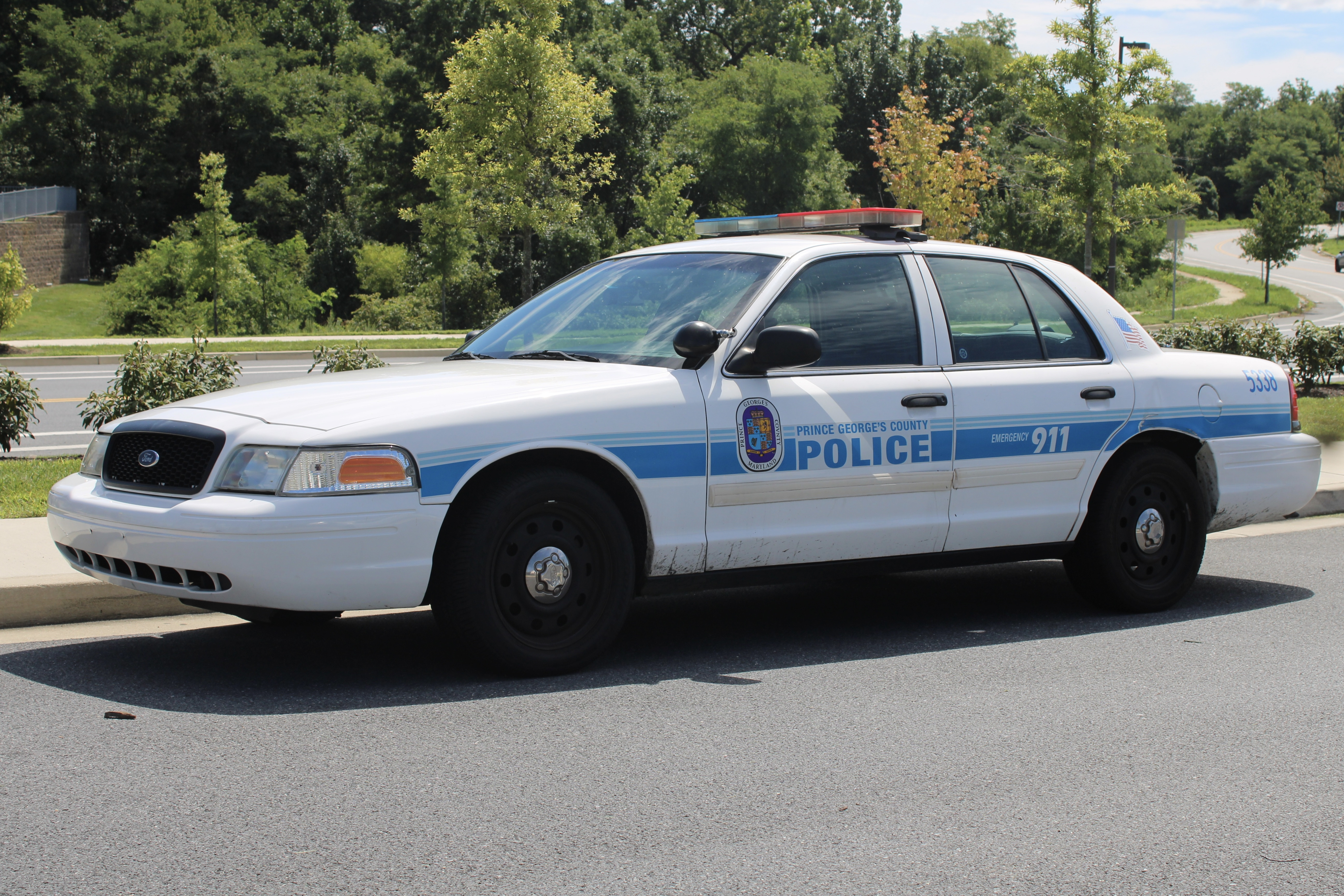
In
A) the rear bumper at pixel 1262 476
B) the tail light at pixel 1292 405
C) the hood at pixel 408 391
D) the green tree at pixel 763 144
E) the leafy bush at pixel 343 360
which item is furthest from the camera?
the green tree at pixel 763 144

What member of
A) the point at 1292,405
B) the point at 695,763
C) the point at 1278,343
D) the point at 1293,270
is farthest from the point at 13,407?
the point at 1293,270

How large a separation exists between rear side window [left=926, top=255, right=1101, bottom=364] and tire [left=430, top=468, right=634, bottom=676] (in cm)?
193

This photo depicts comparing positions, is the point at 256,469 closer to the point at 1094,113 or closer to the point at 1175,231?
the point at 1094,113

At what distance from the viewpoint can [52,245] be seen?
48156 mm

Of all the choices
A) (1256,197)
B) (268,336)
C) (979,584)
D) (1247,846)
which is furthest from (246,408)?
(1256,197)

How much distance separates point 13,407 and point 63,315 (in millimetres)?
35500

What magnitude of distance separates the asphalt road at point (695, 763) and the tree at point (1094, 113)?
83.8 ft

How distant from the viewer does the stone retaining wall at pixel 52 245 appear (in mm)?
45969

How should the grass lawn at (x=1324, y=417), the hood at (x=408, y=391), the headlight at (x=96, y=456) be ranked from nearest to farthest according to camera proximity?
the hood at (x=408, y=391)
the headlight at (x=96, y=456)
the grass lawn at (x=1324, y=417)

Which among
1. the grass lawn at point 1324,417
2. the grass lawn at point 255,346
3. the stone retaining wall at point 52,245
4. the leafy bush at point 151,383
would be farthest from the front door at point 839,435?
the stone retaining wall at point 52,245

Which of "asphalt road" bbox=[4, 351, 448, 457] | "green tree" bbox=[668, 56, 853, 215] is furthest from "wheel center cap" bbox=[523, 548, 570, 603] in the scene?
"green tree" bbox=[668, 56, 853, 215]

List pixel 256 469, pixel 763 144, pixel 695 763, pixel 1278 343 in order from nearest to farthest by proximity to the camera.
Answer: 1. pixel 695 763
2. pixel 256 469
3. pixel 1278 343
4. pixel 763 144

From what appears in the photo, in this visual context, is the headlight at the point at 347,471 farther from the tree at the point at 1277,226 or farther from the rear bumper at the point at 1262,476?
the tree at the point at 1277,226

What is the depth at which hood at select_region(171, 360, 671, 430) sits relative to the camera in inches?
189
